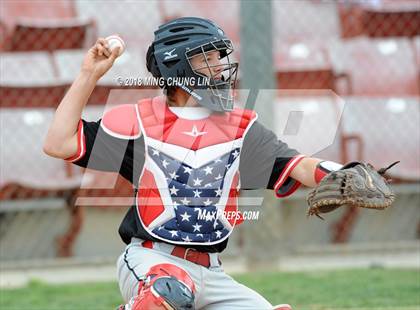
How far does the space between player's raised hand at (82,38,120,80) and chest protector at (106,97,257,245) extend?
297 mm

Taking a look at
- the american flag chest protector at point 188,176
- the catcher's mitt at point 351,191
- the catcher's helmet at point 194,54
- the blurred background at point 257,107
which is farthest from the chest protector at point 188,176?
the blurred background at point 257,107

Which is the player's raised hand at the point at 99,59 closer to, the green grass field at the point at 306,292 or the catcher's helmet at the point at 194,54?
the catcher's helmet at the point at 194,54

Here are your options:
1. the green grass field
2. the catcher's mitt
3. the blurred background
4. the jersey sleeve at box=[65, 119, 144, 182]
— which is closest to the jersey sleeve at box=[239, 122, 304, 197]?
the catcher's mitt

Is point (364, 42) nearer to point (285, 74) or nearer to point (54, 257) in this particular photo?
point (285, 74)

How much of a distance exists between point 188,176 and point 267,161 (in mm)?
340

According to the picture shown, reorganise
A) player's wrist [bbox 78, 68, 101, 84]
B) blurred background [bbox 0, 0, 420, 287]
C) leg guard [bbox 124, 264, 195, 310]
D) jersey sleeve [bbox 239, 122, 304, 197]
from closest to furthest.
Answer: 1. leg guard [bbox 124, 264, 195, 310]
2. player's wrist [bbox 78, 68, 101, 84]
3. jersey sleeve [bbox 239, 122, 304, 197]
4. blurred background [bbox 0, 0, 420, 287]

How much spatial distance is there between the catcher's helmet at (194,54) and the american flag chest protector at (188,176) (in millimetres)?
107

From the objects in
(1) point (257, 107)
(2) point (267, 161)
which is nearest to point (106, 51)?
(2) point (267, 161)

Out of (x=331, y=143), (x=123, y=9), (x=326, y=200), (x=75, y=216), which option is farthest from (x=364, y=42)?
(x=326, y=200)

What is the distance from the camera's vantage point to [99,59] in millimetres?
3434

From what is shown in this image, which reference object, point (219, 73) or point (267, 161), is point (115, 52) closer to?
point (219, 73)

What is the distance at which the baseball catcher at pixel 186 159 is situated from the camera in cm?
341

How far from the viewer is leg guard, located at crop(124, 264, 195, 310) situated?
3.11 metres

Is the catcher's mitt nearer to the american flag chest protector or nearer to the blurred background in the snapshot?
the american flag chest protector
